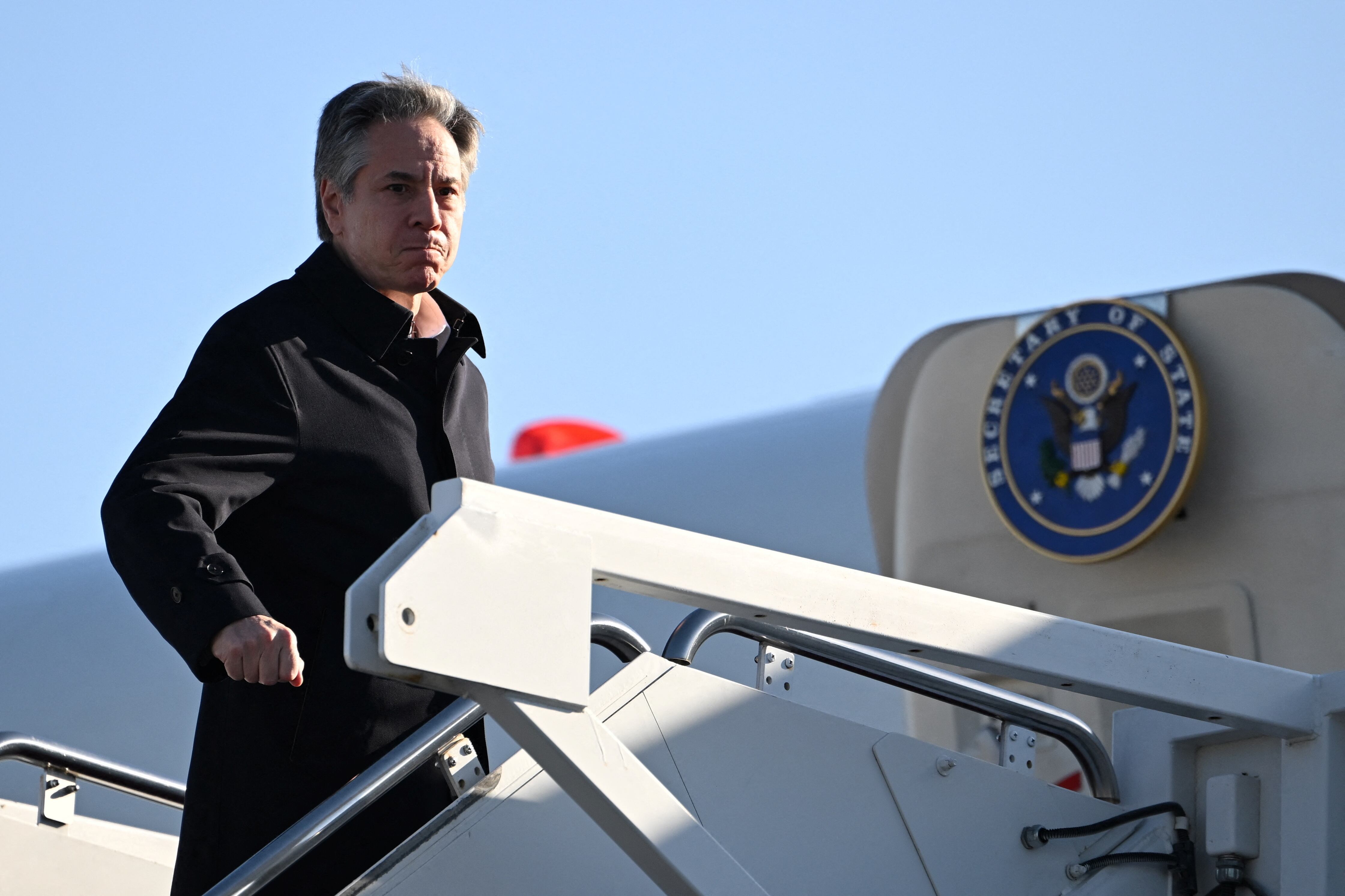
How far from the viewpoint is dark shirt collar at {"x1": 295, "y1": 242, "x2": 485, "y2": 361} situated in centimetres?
217

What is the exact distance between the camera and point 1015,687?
191 inches

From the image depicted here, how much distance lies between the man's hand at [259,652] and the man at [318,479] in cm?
1

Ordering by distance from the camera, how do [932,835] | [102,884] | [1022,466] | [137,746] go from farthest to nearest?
[137,746], [1022,466], [102,884], [932,835]

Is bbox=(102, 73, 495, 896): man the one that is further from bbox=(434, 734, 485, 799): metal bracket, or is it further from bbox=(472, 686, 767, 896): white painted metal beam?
bbox=(472, 686, 767, 896): white painted metal beam

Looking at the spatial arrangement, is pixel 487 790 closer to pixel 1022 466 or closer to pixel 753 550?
pixel 753 550

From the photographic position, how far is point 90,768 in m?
3.40

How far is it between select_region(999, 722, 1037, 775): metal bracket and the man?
97cm

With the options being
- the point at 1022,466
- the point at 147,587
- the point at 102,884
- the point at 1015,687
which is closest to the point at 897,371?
the point at 1022,466

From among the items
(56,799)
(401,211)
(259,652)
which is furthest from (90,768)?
(259,652)

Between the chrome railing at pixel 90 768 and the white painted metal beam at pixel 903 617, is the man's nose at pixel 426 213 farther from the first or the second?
the chrome railing at pixel 90 768

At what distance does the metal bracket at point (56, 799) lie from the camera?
3.45 m

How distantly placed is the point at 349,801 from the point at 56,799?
1.79 meters

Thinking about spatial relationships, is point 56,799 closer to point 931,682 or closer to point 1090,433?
point 931,682

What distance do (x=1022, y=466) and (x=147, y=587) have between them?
134 inches
